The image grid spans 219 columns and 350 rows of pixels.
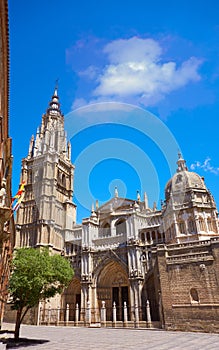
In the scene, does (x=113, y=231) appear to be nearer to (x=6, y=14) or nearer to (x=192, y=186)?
(x=192, y=186)

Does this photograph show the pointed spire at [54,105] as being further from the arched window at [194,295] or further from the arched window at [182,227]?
the arched window at [194,295]

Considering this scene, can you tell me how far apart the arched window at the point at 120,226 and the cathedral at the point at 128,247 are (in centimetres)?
15

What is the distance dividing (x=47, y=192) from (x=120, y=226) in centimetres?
1232

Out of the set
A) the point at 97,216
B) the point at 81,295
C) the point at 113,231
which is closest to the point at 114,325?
the point at 81,295

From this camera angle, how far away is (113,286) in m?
33.9

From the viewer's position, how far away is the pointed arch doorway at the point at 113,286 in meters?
32.8

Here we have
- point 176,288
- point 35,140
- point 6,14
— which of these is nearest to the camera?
point 6,14

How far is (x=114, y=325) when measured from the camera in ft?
86.7

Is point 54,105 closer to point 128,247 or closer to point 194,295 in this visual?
point 128,247

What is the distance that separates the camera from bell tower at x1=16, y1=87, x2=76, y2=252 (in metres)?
38.0

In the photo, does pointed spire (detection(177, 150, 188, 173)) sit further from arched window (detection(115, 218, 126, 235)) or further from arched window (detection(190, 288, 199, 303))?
arched window (detection(190, 288, 199, 303))

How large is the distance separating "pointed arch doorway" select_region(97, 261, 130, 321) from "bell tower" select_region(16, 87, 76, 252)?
8.43 m

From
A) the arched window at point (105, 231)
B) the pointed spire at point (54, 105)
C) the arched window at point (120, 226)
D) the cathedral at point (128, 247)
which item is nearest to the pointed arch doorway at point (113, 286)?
the cathedral at point (128, 247)

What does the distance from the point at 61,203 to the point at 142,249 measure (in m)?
16.0
